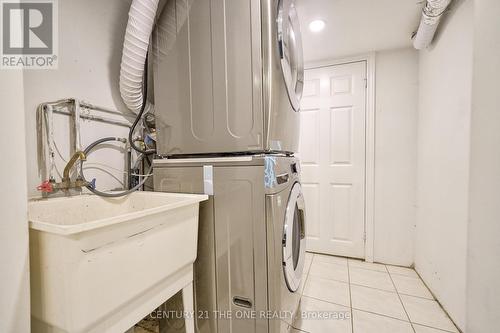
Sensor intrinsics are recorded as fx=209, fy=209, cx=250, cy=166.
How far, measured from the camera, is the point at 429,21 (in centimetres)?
147

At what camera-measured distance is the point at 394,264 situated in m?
2.18

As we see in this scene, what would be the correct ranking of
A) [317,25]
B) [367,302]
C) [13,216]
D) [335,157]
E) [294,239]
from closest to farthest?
1. [13,216]
2. [294,239]
3. [367,302]
4. [317,25]
5. [335,157]

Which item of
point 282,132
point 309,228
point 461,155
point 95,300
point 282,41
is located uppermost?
point 282,41

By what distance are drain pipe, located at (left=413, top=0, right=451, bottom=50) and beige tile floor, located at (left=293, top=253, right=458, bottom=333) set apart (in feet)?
6.72

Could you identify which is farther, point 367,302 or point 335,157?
point 335,157

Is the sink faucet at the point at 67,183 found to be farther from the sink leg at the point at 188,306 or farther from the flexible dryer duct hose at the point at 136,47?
the sink leg at the point at 188,306

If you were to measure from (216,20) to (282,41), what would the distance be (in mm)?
325

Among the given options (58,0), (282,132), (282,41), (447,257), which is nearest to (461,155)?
(447,257)

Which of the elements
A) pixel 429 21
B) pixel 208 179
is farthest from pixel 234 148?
pixel 429 21

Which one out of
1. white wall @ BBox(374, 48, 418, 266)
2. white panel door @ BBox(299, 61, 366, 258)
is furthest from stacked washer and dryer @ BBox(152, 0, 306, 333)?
white wall @ BBox(374, 48, 418, 266)

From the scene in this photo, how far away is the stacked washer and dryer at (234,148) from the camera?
2.93 feet

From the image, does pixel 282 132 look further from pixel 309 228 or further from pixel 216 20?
pixel 309 228

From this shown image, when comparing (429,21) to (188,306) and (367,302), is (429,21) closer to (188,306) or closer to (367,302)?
(367,302)

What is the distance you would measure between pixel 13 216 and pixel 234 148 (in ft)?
2.34
